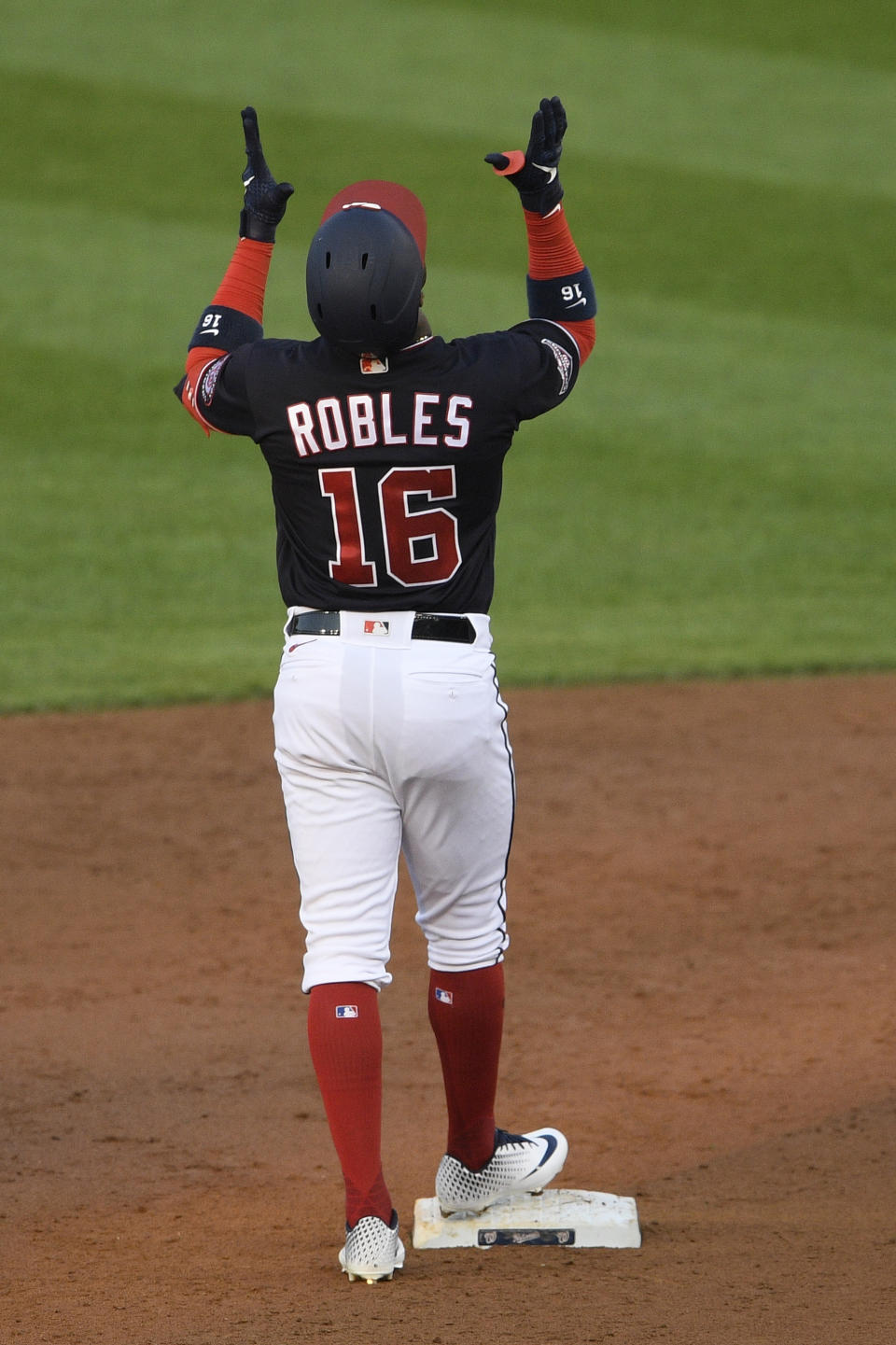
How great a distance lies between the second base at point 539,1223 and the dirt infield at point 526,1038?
0.05 meters

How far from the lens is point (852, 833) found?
5750mm

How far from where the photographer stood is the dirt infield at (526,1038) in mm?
3010

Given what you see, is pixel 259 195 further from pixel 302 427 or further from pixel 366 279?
pixel 302 427

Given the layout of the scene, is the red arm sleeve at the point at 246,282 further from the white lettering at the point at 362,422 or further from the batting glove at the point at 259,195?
the white lettering at the point at 362,422

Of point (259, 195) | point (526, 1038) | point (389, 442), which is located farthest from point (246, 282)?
point (526, 1038)

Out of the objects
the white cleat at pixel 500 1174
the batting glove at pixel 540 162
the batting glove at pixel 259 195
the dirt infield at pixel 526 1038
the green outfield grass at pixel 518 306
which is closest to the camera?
the dirt infield at pixel 526 1038

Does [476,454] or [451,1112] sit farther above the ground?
[476,454]

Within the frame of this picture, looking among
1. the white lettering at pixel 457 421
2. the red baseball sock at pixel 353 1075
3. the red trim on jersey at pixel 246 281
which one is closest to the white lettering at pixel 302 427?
the white lettering at pixel 457 421

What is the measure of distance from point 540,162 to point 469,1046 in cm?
170

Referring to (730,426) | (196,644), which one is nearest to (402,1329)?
(196,644)

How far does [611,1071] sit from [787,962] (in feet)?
2.82

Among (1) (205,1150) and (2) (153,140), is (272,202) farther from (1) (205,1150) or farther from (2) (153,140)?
(2) (153,140)

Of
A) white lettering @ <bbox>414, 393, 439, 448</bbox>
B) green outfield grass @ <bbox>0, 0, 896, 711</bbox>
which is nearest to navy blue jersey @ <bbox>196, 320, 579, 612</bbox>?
white lettering @ <bbox>414, 393, 439, 448</bbox>

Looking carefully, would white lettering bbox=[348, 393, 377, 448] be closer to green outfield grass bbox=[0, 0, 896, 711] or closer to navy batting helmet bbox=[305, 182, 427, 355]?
navy batting helmet bbox=[305, 182, 427, 355]
